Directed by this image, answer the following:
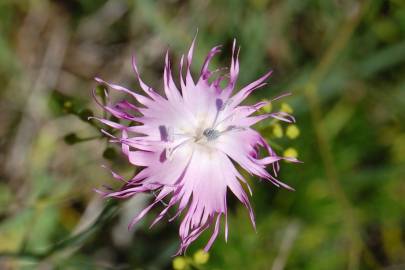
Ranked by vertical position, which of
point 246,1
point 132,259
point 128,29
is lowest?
point 132,259

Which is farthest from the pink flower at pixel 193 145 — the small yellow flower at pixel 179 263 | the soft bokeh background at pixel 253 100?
the soft bokeh background at pixel 253 100

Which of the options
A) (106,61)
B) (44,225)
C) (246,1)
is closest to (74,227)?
(44,225)

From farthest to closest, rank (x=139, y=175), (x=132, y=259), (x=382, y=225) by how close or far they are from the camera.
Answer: (x=382, y=225)
(x=132, y=259)
(x=139, y=175)

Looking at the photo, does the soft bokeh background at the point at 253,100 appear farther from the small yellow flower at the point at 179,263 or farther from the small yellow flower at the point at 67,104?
the small yellow flower at the point at 67,104

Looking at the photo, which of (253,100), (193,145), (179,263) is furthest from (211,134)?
(253,100)

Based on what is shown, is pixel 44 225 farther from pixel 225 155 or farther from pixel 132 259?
pixel 225 155

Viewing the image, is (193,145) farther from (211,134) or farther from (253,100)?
(253,100)

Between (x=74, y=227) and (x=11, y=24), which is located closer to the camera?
(x=74, y=227)
